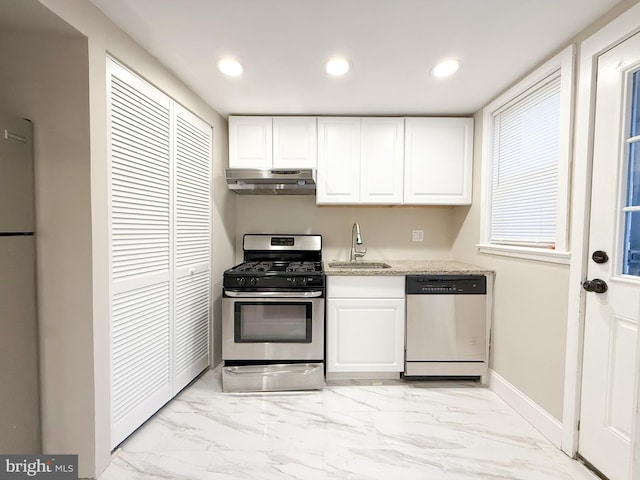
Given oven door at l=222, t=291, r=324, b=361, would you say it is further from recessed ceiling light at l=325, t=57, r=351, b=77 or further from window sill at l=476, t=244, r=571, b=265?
recessed ceiling light at l=325, t=57, r=351, b=77

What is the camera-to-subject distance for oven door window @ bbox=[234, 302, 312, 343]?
86.9 inches

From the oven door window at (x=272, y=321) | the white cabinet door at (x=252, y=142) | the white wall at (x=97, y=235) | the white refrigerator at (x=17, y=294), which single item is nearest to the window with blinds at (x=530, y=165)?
the oven door window at (x=272, y=321)

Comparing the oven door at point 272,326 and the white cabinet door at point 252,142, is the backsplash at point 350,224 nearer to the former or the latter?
the white cabinet door at point 252,142

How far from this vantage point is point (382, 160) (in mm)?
2561

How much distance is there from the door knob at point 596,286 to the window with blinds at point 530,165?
17 centimetres

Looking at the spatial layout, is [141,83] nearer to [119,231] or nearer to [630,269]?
[119,231]

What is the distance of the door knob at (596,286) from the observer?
1.38 m

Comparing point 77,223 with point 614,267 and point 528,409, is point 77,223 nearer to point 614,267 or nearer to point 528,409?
point 614,267

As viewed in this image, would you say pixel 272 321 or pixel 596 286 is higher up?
pixel 596 286

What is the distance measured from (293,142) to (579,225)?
199 centimetres

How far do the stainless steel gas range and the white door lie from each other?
1.51m

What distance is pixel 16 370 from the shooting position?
1292 millimetres

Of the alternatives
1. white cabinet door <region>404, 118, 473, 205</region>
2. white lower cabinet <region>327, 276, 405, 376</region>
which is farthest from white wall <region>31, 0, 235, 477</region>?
white cabinet door <region>404, 118, 473, 205</region>

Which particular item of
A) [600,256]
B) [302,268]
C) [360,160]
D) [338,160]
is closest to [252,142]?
[338,160]
